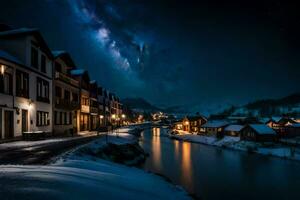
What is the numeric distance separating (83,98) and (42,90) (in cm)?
2034

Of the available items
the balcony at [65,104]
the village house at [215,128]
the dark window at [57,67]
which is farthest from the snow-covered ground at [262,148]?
the dark window at [57,67]

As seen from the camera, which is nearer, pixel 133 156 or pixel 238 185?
pixel 238 185

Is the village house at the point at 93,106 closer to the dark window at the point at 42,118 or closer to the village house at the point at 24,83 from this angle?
the dark window at the point at 42,118

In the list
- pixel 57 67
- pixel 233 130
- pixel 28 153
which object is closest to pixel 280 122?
A: pixel 233 130

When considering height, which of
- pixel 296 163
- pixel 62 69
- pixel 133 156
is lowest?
pixel 296 163

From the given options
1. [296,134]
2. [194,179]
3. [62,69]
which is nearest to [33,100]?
[62,69]

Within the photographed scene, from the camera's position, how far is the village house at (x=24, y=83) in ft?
84.9

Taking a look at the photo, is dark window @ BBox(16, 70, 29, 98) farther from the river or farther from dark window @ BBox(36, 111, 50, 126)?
the river

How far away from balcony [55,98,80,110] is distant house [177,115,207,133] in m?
62.2

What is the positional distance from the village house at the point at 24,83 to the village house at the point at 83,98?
46.3ft

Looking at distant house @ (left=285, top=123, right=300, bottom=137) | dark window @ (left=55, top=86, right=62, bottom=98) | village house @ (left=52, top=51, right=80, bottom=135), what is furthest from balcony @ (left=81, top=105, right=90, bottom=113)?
distant house @ (left=285, top=123, right=300, bottom=137)

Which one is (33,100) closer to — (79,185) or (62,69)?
(62,69)

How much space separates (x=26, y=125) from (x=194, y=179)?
1988cm

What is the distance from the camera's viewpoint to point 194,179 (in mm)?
27875
